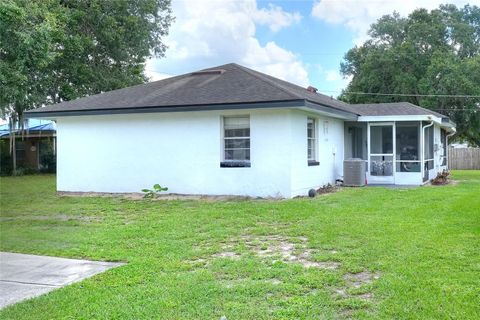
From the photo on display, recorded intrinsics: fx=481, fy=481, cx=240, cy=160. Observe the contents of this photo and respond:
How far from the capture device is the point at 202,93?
13.8 meters

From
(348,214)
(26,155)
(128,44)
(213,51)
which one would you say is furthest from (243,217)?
(26,155)

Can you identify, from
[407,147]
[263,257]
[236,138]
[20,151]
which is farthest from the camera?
[20,151]

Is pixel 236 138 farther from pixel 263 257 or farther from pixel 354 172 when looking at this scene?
pixel 263 257

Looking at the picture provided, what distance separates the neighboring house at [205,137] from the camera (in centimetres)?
1270

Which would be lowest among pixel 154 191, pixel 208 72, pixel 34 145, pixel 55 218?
pixel 55 218

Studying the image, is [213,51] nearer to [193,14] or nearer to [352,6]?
[193,14]

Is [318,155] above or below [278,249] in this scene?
above

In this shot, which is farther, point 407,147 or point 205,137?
point 407,147

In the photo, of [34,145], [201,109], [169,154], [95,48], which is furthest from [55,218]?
[34,145]

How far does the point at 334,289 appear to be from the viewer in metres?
4.77

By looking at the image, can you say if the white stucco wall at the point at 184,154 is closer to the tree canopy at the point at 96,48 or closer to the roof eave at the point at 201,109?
the roof eave at the point at 201,109

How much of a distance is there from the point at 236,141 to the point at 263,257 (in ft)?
23.9

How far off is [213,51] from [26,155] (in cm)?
1500

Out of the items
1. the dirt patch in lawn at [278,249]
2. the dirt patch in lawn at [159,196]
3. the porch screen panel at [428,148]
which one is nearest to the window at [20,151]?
the dirt patch in lawn at [159,196]
